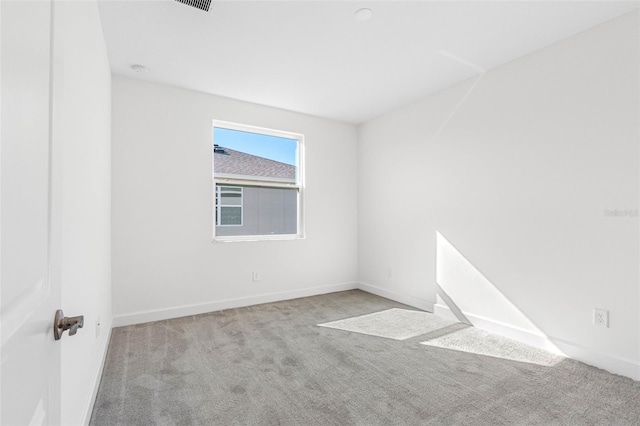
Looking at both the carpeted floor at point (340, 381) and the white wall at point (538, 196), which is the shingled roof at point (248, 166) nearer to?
the white wall at point (538, 196)

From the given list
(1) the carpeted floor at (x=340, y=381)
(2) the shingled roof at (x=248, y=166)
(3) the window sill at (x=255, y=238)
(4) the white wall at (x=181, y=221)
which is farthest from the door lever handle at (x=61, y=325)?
(2) the shingled roof at (x=248, y=166)

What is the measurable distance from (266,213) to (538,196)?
3144mm

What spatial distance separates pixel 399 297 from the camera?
4.31 m

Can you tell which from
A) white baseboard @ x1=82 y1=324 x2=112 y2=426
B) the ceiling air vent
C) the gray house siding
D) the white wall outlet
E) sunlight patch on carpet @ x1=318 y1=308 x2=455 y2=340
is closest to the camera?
white baseboard @ x1=82 y1=324 x2=112 y2=426

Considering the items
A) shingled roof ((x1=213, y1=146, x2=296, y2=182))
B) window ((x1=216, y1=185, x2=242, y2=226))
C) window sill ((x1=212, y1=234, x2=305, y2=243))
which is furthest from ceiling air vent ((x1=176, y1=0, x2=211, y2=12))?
window sill ((x1=212, y1=234, x2=305, y2=243))

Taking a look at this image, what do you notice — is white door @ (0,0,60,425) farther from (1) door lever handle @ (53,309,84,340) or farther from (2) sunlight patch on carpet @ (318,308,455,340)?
(2) sunlight patch on carpet @ (318,308,455,340)

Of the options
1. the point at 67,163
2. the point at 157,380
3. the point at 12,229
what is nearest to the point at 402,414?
the point at 157,380

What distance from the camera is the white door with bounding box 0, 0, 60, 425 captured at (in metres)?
0.51

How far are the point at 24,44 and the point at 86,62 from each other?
166 centimetres

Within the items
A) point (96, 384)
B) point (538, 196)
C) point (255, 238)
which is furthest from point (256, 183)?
point (538, 196)

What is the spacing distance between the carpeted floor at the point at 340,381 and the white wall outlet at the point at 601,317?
1.15 ft

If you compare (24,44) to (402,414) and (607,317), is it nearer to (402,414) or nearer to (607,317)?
(402,414)

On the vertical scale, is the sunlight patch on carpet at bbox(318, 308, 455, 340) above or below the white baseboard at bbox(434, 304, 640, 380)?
below

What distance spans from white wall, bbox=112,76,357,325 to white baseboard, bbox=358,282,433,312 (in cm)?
71
